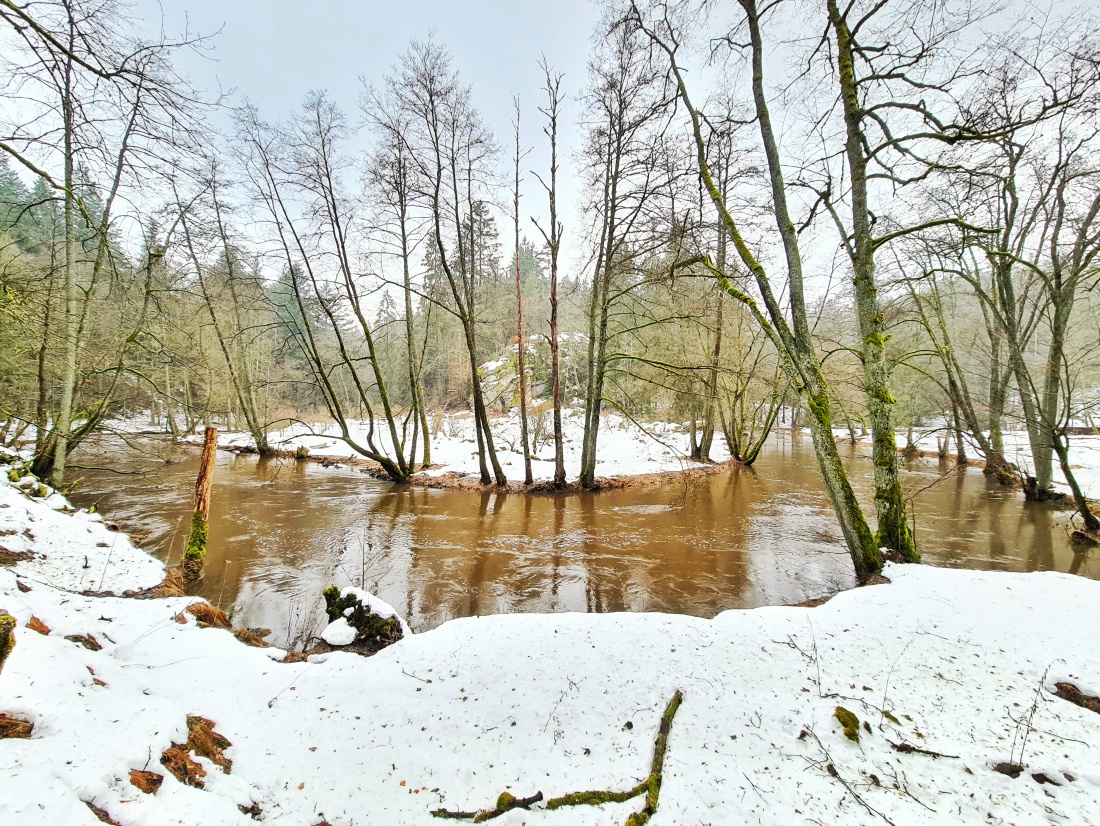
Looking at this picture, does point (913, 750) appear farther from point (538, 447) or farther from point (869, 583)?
point (538, 447)

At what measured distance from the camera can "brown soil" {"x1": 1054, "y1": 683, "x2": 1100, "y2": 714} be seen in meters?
2.63

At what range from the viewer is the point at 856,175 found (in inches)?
214

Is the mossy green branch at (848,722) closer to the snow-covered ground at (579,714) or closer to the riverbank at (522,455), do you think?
the snow-covered ground at (579,714)

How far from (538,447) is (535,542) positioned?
367 inches

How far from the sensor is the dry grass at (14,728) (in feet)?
5.58

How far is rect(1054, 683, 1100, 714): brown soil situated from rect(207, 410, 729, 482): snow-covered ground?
26.2 feet

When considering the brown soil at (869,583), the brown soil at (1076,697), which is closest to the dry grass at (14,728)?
the brown soil at (1076,697)

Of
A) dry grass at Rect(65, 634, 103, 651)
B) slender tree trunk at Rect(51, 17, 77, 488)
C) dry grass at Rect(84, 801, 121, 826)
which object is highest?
slender tree trunk at Rect(51, 17, 77, 488)

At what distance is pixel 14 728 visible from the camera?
5.71 feet

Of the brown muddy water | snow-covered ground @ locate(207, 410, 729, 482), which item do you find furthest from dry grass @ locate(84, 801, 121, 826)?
snow-covered ground @ locate(207, 410, 729, 482)

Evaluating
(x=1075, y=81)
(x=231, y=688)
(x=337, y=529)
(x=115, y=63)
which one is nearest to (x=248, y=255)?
(x=337, y=529)

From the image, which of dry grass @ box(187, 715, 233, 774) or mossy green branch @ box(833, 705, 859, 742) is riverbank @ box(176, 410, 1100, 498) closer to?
mossy green branch @ box(833, 705, 859, 742)

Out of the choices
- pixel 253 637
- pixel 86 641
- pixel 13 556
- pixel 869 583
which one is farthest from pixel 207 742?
pixel 869 583

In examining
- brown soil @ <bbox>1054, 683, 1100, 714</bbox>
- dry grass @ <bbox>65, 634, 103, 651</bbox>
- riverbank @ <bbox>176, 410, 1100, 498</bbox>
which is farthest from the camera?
riverbank @ <bbox>176, 410, 1100, 498</bbox>
